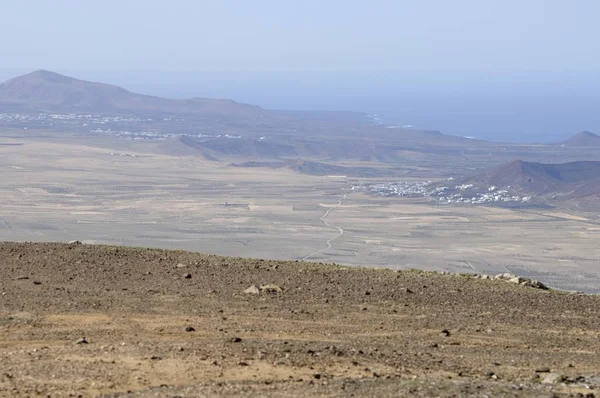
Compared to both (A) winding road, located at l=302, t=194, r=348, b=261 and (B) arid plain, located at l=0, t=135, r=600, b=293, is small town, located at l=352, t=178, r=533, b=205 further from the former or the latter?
(A) winding road, located at l=302, t=194, r=348, b=261

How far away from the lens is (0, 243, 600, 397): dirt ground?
26.0 ft

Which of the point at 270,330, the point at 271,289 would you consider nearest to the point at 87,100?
the point at 271,289

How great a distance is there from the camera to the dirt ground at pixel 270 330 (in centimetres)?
793

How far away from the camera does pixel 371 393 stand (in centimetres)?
763

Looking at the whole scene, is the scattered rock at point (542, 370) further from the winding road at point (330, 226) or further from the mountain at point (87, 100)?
the mountain at point (87, 100)

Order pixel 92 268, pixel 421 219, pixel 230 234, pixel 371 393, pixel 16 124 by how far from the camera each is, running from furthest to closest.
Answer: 1. pixel 16 124
2. pixel 421 219
3. pixel 230 234
4. pixel 92 268
5. pixel 371 393

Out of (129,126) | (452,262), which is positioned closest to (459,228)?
(452,262)

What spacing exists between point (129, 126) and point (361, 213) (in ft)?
213

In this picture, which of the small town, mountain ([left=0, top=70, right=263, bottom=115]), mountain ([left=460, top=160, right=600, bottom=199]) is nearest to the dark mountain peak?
mountain ([left=0, top=70, right=263, bottom=115])

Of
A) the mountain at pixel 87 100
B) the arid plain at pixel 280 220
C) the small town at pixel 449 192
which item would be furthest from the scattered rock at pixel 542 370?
the mountain at pixel 87 100

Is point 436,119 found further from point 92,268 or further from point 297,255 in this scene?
point 92,268

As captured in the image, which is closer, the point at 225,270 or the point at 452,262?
the point at 225,270

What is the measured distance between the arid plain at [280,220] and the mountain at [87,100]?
6025cm

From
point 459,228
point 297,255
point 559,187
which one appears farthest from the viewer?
point 559,187
